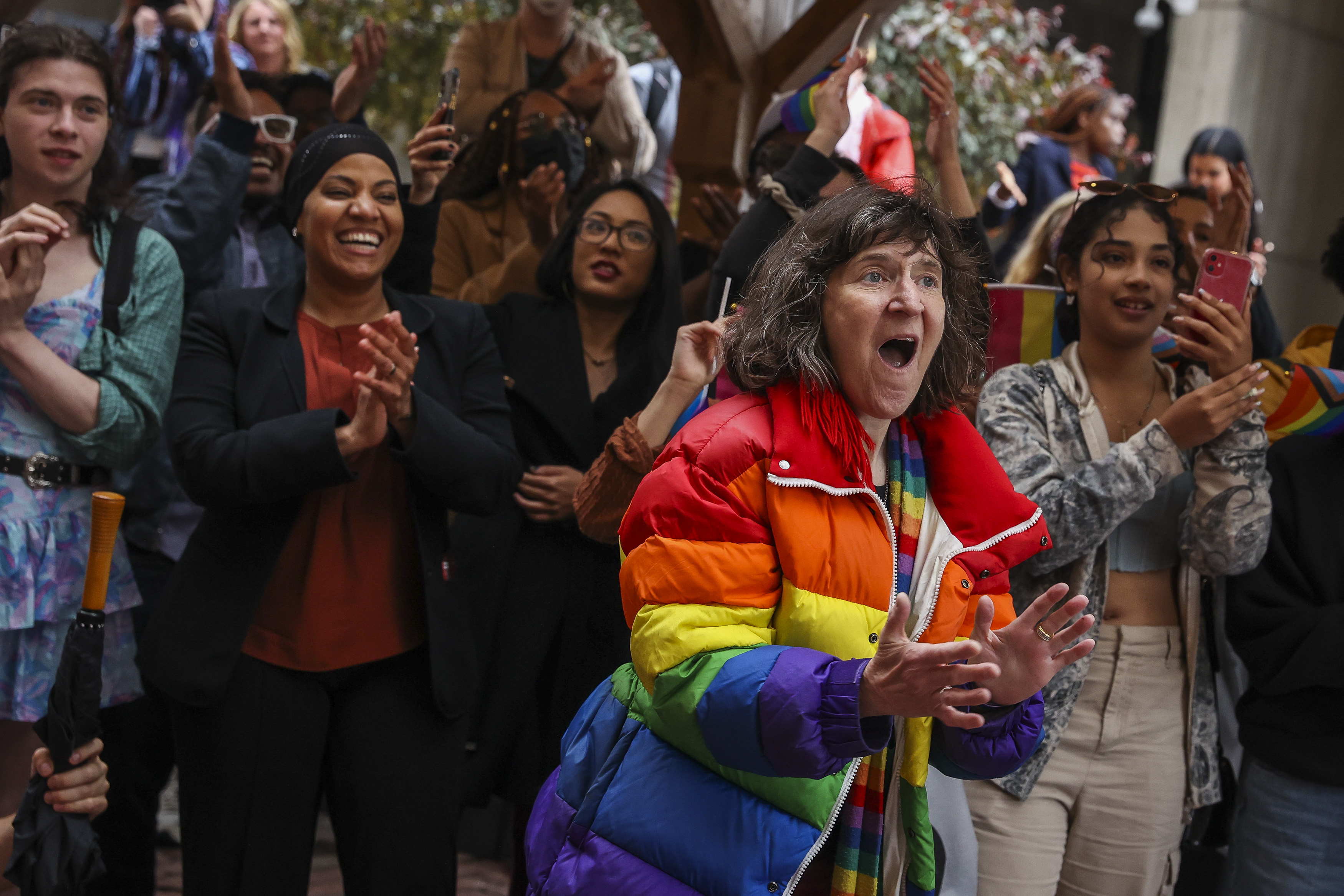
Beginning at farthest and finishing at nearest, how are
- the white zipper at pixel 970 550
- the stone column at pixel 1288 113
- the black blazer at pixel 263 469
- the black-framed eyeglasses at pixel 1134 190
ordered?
the stone column at pixel 1288 113 < the black-framed eyeglasses at pixel 1134 190 < the black blazer at pixel 263 469 < the white zipper at pixel 970 550

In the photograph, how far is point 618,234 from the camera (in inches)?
136

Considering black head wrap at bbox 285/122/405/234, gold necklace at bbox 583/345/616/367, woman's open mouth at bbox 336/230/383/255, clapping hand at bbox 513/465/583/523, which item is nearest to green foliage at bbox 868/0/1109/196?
gold necklace at bbox 583/345/616/367

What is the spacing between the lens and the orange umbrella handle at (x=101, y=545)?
226 cm

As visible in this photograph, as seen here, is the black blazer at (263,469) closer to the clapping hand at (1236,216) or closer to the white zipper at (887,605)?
Result: the white zipper at (887,605)

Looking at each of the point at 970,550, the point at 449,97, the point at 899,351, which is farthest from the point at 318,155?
the point at 970,550

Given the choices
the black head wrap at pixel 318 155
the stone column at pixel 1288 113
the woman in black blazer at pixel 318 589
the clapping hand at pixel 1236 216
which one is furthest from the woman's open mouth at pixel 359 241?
the stone column at pixel 1288 113

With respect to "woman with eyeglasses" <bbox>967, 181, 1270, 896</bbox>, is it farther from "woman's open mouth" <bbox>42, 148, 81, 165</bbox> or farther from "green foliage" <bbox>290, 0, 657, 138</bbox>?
"green foliage" <bbox>290, 0, 657, 138</bbox>

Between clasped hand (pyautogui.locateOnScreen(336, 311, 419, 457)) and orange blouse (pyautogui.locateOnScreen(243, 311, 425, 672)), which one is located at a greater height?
clasped hand (pyautogui.locateOnScreen(336, 311, 419, 457))

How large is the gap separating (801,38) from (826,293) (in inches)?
110

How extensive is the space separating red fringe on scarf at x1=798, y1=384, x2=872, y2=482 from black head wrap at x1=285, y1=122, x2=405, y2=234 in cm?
151

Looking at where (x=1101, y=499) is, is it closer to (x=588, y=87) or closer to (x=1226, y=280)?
(x=1226, y=280)

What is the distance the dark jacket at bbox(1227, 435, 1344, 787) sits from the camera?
2.79 m

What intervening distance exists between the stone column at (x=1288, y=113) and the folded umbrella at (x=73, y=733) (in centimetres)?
766

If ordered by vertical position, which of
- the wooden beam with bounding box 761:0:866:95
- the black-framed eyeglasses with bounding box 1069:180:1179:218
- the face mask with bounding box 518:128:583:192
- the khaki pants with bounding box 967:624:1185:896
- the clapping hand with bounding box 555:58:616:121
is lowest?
the khaki pants with bounding box 967:624:1185:896
